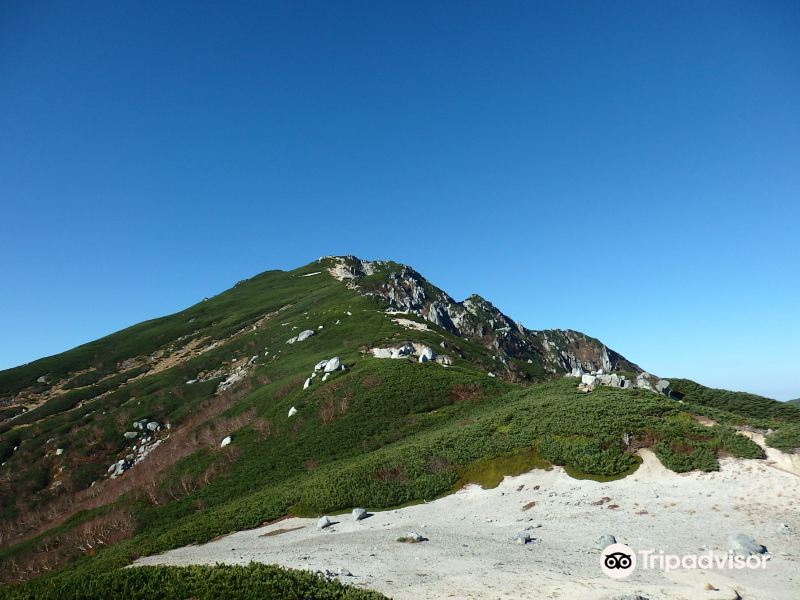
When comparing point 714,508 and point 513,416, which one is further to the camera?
point 513,416

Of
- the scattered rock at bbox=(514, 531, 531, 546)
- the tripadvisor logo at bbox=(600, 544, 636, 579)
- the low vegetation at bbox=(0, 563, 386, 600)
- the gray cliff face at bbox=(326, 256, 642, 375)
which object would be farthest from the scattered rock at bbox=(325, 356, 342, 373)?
the gray cliff face at bbox=(326, 256, 642, 375)

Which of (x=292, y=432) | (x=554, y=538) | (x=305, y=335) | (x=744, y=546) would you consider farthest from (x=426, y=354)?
(x=744, y=546)

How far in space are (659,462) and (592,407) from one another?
9.14m

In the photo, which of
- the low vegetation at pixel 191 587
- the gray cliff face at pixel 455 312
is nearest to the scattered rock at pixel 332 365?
the low vegetation at pixel 191 587

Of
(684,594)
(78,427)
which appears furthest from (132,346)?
(684,594)

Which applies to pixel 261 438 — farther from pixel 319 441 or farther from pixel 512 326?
pixel 512 326

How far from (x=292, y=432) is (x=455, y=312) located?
12481cm

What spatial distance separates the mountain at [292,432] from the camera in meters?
33.0

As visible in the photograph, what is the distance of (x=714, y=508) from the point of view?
24.1 metres

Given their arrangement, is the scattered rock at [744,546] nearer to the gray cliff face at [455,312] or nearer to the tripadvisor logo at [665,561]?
the tripadvisor logo at [665,561]

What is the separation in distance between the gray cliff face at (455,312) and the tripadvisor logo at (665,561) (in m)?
116

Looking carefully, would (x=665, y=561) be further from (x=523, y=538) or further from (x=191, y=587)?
(x=191, y=587)

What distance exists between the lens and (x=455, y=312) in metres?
172

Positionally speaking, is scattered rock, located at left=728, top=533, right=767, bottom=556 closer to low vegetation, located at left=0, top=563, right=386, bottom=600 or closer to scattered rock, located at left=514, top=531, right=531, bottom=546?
scattered rock, located at left=514, top=531, right=531, bottom=546
